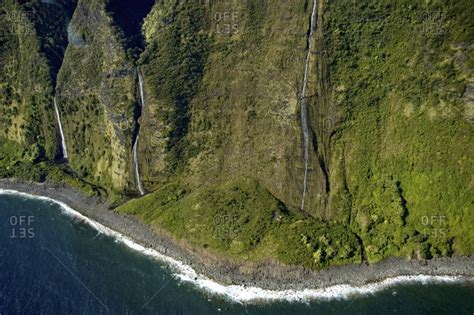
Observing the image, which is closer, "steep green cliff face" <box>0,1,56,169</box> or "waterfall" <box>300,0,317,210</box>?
"waterfall" <box>300,0,317,210</box>

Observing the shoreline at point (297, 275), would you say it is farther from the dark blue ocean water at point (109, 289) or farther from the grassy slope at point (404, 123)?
the grassy slope at point (404, 123)

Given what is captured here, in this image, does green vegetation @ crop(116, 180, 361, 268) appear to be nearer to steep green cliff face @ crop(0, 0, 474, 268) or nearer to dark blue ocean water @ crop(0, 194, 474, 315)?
steep green cliff face @ crop(0, 0, 474, 268)

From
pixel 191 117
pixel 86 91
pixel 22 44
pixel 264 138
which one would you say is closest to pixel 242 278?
pixel 264 138

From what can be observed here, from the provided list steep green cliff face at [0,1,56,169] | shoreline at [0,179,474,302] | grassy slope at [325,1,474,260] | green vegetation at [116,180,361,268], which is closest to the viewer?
shoreline at [0,179,474,302]

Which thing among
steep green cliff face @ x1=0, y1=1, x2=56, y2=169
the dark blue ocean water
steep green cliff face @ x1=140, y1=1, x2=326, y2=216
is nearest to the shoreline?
the dark blue ocean water

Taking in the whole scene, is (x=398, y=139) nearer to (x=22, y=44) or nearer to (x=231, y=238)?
(x=231, y=238)

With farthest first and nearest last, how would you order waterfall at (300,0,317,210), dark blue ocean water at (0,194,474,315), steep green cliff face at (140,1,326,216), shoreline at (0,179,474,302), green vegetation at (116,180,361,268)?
steep green cliff face at (140,1,326,216) < waterfall at (300,0,317,210) < green vegetation at (116,180,361,268) < shoreline at (0,179,474,302) < dark blue ocean water at (0,194,474,315)
